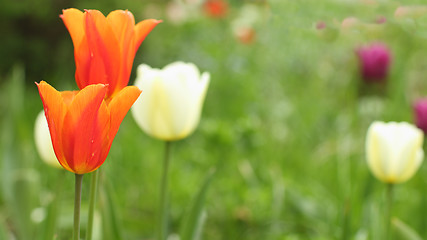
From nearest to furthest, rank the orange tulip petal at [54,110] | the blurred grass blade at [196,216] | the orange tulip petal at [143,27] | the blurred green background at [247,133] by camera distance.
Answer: the orange tulip petal at [54,110] → the orange tulip petal at [143,27] → the blurred grass blade at [196,216] → the blurred green background at [247,133]

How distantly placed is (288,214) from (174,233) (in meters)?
0.37

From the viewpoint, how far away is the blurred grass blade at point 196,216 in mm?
905

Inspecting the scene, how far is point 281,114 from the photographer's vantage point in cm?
280

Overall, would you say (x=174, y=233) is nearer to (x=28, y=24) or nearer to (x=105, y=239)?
(x=105, y=239)

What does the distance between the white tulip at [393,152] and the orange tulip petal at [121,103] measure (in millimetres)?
639

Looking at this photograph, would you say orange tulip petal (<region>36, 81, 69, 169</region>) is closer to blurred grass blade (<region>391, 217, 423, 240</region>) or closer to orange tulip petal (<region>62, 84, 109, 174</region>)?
orange tulip petal (<region>62, 84, 109, 174</region>)

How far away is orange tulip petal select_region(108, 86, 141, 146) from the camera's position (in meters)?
0.52

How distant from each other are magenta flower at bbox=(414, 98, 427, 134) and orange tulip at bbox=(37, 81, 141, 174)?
128 centimetres

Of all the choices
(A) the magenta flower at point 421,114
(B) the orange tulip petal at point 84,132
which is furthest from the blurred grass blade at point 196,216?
(A) the magenta flower at point 421,114

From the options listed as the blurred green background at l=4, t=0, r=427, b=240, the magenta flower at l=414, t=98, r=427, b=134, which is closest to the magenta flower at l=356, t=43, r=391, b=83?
the blurred green background at l=4, t=0, r=427, b=240

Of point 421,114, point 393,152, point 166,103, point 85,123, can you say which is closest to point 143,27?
point 85,123

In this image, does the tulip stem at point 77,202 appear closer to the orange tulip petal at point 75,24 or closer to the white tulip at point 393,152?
the orange tulip petal at point 75,24

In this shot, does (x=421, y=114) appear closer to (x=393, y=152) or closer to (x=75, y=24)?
A: (x=393, y=152)

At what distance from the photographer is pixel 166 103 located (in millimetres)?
933
